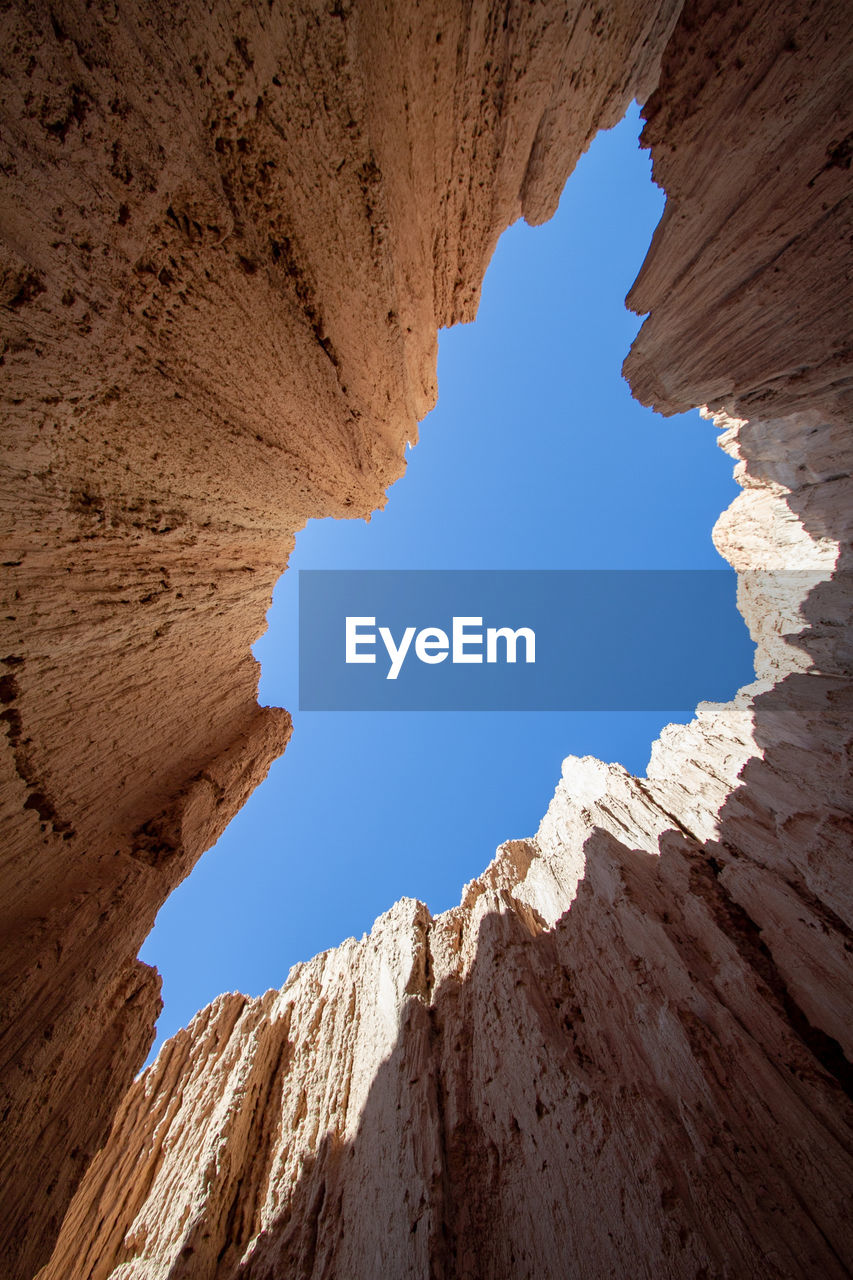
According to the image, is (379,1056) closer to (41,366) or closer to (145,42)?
(41,366)

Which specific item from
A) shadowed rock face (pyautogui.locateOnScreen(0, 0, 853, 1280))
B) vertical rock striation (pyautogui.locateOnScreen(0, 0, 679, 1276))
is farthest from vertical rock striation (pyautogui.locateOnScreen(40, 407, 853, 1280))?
vertical rock striation (pyautogui.locateOnScreen(0, 0, 679, 1276))

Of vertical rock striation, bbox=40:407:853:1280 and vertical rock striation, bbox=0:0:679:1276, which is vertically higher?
vertical rock striation, bbox=0:0:679:1276

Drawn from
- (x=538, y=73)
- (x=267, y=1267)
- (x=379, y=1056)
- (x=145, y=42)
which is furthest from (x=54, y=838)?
(x=538, y=73)

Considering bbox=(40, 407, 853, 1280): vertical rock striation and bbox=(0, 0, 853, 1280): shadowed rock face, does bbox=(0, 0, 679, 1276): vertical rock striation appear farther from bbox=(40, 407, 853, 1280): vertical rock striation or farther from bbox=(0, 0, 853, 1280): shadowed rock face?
bbox=(40, 407, 853, 1280): vertical rock striation

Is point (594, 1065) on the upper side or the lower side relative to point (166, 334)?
lower

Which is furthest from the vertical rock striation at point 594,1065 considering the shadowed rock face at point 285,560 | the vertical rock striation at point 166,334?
the vertical rock striation at point 166,334

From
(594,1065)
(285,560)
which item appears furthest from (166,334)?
(594,1065)

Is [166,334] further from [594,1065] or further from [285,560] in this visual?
[594,1065]

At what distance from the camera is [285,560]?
784 centimetres

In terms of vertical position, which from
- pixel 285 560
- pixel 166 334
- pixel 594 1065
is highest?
pixel 166 334

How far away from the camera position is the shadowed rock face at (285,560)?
9.46 feet

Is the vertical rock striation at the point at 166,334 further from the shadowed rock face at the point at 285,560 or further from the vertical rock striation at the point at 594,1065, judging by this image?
the vertical rock striation at the point at 594,1065

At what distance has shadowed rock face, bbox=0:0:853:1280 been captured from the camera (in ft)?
9.46

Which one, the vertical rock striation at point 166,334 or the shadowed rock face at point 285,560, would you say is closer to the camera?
the vertical rock striation at point 166,334
